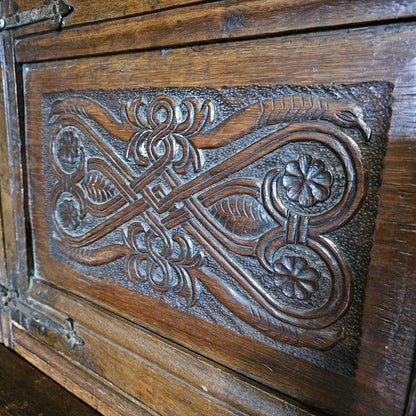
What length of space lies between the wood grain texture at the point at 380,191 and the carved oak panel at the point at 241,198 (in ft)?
0.06

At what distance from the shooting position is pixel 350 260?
49cm

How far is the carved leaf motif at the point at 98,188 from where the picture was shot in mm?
725

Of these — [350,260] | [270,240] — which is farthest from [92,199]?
[350,260]

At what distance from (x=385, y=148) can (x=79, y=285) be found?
72 centimetres

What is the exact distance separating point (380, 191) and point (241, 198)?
209 mm

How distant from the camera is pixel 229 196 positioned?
574 millimetres

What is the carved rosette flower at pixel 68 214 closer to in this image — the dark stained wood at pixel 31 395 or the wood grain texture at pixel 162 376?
the wood grain texture at pixel 162 376

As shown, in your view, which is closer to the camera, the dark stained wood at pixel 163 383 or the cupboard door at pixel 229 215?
the cupboard door at pixel 229 215

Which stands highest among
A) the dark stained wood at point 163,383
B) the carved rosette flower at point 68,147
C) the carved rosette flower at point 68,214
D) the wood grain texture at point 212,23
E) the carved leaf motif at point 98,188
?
the wood grain texture at point 212,23

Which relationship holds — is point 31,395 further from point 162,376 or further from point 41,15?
point 41,15

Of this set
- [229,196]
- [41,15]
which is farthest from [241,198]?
[41,15]

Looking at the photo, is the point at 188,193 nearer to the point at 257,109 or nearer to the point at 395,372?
the point at 257,109

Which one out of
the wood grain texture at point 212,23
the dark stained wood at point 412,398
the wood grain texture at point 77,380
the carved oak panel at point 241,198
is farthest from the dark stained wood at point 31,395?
the wood grain texture at point 212,23

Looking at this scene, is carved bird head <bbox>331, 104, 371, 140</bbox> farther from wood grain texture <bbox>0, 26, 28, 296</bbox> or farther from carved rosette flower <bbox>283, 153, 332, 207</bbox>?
wood grain texture <bbox>0, 26, 28, 296</bbox>
